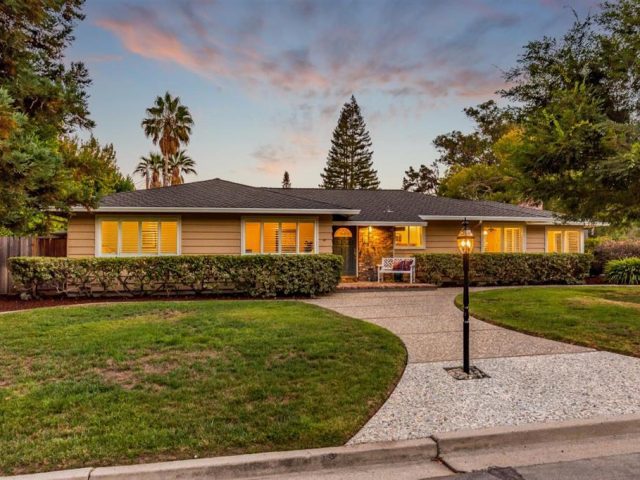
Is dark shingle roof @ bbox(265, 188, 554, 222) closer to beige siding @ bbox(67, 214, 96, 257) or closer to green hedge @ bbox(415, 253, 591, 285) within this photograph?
green hedge @ bbox(415, 253, 591, 285)

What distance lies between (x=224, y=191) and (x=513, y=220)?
11.3 meters

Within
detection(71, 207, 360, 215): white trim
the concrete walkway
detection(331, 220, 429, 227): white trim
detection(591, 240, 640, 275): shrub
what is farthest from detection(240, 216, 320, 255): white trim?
detection(591, 240, 640, 275): shrub

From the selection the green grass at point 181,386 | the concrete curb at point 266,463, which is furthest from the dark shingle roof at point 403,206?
the concrete curb at point 266,463

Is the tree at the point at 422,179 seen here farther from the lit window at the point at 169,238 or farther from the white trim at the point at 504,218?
the lit window at the point at 169,238

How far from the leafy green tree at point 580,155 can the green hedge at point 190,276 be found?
635cm

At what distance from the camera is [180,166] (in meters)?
37.8

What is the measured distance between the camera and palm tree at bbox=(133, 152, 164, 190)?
121 ft

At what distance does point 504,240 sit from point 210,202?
39.4ft

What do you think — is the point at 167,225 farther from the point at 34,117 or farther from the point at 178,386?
the point at 178,386

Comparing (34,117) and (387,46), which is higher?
(387,46)

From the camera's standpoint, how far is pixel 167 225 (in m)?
13.2

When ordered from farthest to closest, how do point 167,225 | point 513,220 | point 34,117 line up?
1. point 513,220
2. point 167,225
3. point 34,117

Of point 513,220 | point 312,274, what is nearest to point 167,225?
point 312,274

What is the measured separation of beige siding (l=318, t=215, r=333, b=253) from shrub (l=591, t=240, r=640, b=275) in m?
12.6
